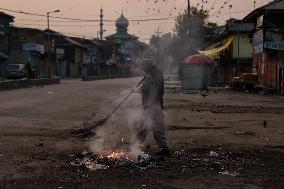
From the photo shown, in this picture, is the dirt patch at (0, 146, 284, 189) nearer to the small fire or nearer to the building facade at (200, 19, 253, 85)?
the small fire

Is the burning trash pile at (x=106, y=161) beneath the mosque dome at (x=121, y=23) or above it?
beneath

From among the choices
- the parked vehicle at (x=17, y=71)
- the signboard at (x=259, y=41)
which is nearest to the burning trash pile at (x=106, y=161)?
the signboard at (x=259, y=41)

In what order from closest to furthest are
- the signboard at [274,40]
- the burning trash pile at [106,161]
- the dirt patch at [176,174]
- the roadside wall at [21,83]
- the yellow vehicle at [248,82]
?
the dirt patch at [176,174]
the burning trash pile at [106,161]
the signboard at [274,40]
the roadside wall at [21,83]
the yellow vehicle at [248,82]

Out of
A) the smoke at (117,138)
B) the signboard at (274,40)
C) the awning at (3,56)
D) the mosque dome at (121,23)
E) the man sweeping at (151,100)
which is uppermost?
the mosque dome at (121,23)

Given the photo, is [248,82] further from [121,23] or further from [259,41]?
[121,23]

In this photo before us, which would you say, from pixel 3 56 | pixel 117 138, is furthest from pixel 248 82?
pixel 3 56

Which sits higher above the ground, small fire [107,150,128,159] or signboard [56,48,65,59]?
signboard [56,48,65,59]

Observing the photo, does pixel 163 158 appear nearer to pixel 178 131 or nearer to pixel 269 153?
pixel 269 153

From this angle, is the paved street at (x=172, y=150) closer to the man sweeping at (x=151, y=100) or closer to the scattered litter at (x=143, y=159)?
the scattered litter at (x=143, y=159)

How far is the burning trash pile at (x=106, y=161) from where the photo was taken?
839 cm

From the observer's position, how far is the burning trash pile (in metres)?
8.39

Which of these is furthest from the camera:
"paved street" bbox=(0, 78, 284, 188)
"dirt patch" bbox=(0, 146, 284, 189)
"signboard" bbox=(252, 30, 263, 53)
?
"signboard" bbox=(252, 30, 263, 53)

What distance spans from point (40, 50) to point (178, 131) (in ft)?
206

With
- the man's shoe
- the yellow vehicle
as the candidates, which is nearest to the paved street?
the man's shoe
